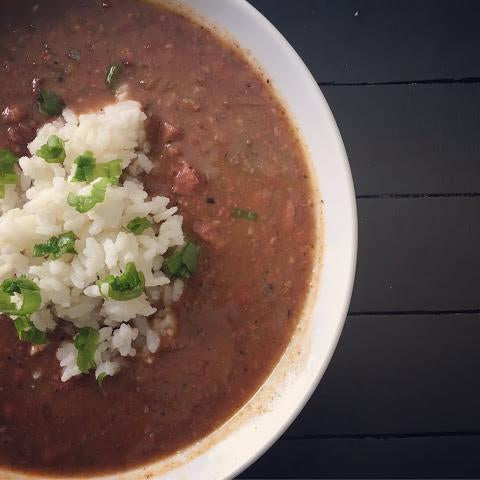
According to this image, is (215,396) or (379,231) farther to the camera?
(379,231)

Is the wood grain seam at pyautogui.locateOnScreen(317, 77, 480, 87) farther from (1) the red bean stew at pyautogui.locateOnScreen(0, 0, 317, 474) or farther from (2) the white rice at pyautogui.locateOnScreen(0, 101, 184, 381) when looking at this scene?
(2) the white rice at pyautogui.locateOnScreen(0, 101, 184, 381)

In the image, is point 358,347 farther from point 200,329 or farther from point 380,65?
point 380,65

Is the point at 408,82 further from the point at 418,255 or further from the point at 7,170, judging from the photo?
the point at 7,170

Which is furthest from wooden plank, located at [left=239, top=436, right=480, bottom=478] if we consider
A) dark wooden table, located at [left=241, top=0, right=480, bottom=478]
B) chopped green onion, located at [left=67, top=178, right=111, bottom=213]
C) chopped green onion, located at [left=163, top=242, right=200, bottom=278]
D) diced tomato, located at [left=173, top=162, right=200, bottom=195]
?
chopped green onion, located at [left=67, top=178, right=111, bottom=213]

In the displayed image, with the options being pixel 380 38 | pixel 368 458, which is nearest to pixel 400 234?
pixel 380 38

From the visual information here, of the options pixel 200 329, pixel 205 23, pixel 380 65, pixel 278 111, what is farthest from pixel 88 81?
pixel 380 65

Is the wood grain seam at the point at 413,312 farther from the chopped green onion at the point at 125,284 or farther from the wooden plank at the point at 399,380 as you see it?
the chopped green onion at the point at 125,284
